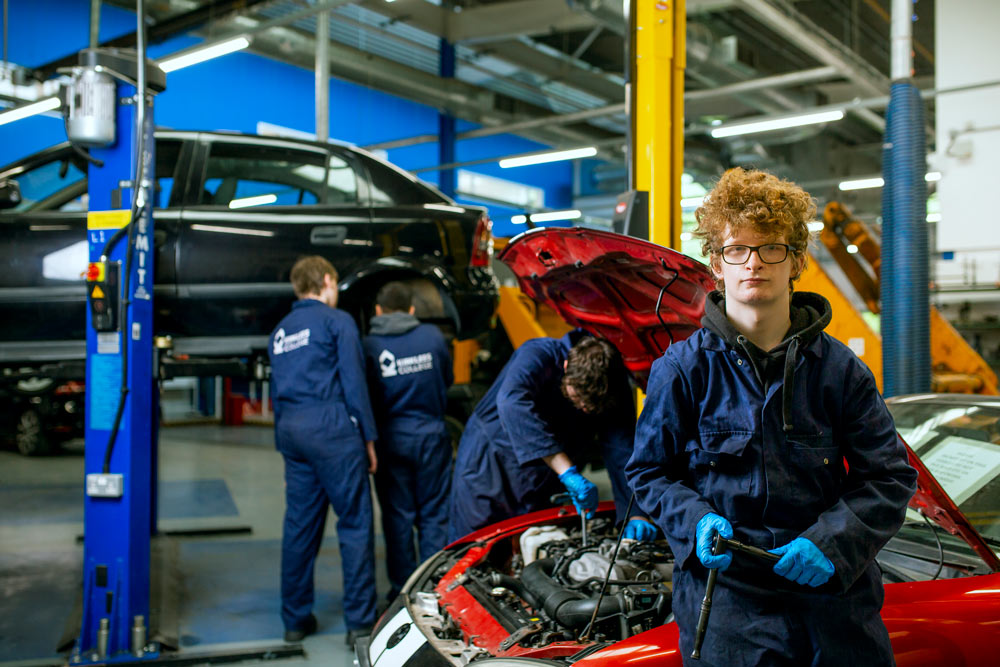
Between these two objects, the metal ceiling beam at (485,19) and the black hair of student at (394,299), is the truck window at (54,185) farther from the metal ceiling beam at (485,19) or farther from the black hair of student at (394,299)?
the metal ceiling beam at (485,19)

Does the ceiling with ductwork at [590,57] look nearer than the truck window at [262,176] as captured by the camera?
No

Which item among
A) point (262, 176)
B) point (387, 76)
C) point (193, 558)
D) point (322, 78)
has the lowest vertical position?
point (193, 558)

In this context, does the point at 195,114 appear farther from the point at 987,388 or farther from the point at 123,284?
the point at 987,388

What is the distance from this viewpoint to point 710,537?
137 centimetres

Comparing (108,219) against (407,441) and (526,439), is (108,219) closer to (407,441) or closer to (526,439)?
(407,441)

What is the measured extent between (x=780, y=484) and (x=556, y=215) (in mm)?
15053

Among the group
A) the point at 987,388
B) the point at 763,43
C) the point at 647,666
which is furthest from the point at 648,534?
the point at 763,43

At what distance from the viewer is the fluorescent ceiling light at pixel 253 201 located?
15.6 ft

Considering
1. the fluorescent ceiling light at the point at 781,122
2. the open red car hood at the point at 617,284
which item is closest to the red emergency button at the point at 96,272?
the open red car hood at the point at 617,284

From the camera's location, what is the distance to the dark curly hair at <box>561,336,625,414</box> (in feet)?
8.73

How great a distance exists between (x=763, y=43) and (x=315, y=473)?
12887mm

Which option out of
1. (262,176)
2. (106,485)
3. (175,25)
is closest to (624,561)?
(106,485)

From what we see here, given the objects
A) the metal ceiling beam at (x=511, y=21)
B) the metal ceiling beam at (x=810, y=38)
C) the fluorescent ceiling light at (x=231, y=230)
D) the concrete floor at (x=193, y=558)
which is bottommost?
the concrete floor at (x=193, y=558)

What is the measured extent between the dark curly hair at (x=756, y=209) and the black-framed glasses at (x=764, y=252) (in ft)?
0.08
